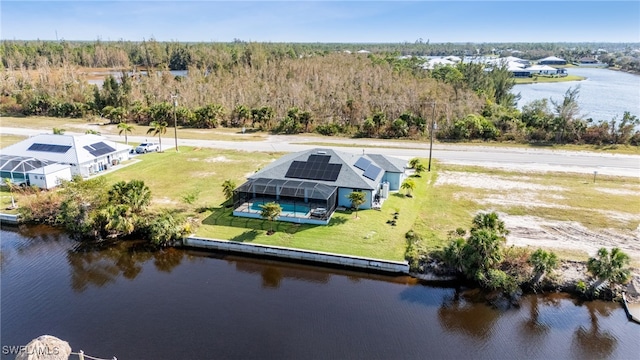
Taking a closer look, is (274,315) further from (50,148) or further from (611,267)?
(50,148)

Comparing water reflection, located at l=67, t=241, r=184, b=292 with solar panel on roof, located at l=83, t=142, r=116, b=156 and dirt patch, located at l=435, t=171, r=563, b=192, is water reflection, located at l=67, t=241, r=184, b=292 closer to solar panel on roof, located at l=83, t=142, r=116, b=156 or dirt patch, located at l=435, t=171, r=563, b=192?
solar panel on roof, located at l=83, t=142, r=116, b=156

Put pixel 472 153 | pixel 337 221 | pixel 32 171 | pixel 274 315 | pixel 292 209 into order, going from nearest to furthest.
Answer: pixel 274 315, pixel 337 221, pixel 292 209, pixel 32 171, pixel 472 153

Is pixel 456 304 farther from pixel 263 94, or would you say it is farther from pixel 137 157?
A: pixel 263 94

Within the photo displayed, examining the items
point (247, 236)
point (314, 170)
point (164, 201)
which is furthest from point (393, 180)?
point (164, 201)

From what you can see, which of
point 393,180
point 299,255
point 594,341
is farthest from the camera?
point 393,180

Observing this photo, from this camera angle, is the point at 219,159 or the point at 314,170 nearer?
the point at 314,170

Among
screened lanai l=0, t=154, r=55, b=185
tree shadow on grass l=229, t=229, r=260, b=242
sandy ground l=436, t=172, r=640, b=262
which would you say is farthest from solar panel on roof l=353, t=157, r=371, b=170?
screened lanai l=0, t=154, r=55, b=185

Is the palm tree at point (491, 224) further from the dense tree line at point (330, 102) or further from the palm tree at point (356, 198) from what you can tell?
the dense tree line at point (330, 102)
